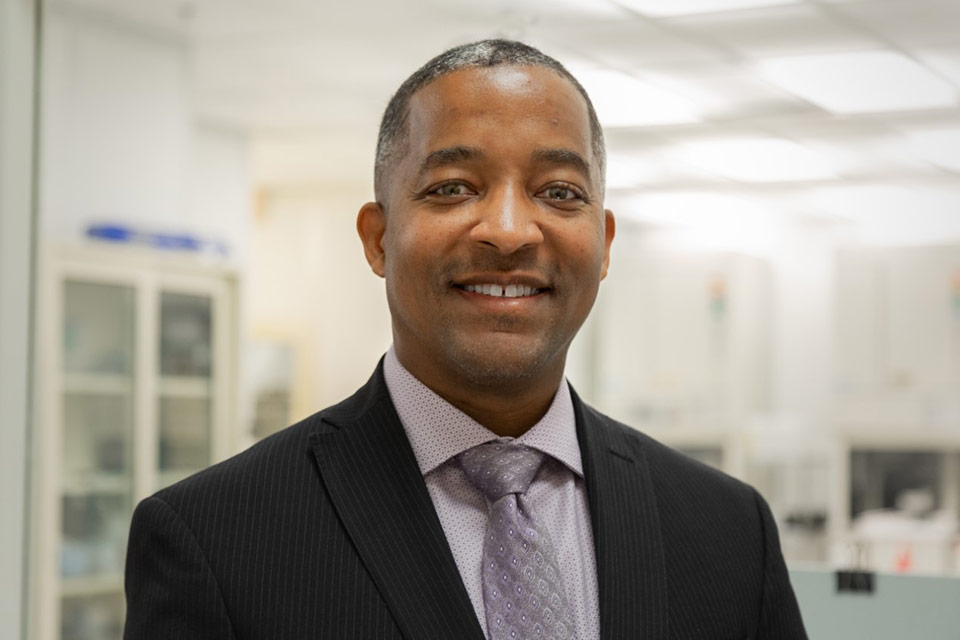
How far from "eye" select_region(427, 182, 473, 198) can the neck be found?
0.54 ft

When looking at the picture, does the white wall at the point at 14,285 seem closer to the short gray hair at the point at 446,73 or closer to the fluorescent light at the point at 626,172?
the short gray hair at the point at 446,73

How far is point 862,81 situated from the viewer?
3.97 m

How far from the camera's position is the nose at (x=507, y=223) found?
3.35 feet

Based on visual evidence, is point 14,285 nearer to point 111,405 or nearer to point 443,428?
point 443,428

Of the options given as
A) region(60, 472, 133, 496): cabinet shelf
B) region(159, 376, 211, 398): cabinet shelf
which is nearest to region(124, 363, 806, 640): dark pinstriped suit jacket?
region(60, 472, 133, 496): cabinet shelf

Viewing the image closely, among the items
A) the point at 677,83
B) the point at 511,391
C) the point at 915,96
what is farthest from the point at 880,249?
the point at 511,391

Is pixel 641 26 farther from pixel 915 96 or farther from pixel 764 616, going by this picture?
pixel 764 616

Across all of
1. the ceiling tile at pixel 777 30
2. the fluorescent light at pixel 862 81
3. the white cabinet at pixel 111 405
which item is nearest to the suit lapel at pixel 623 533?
the ceiling tile at pixel 777 30

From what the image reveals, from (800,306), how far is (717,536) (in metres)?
6.17

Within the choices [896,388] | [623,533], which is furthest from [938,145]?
[623,533]

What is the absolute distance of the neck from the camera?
109 cm

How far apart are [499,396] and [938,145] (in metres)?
4.42

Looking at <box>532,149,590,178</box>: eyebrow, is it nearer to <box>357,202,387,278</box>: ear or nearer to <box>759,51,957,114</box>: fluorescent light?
<box>357,202,387,278</box>: ear

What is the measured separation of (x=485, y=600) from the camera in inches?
41.8
